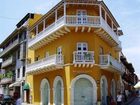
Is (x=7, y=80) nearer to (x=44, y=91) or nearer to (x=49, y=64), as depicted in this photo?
(x=44, y=91)

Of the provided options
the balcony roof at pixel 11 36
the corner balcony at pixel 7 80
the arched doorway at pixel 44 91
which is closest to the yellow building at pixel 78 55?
the arched doorway at pixel 44 91

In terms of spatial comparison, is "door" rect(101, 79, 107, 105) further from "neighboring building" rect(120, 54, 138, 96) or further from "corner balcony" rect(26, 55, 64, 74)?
"neighboring building" rect(120, 54, 138, 96)

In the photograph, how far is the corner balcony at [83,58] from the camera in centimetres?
2780

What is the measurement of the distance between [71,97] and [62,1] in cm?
892

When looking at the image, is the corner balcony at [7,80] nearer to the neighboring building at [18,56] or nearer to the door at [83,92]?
the neighboring building at [18,56]

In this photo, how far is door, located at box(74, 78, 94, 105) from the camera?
28.4 m

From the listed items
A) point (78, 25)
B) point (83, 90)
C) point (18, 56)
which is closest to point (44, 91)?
point (83, 90)

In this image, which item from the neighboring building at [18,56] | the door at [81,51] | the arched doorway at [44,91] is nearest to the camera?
the door at [81,51]

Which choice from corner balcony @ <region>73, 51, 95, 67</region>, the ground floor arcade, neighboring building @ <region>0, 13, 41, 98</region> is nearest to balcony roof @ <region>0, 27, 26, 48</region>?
neighboring building @ <region>0, 13, 41, 98</region>

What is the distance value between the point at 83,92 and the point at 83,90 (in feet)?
0.61

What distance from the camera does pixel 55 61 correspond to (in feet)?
94.9

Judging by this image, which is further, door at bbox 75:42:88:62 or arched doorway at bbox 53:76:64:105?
arched doorway at bbox 53:76:64:105

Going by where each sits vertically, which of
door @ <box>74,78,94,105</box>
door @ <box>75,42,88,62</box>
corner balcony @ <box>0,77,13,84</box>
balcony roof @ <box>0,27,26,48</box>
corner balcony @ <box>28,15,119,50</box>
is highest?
balcony roof @ <box>0,27,26,48</box>

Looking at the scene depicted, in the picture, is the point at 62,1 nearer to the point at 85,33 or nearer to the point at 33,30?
the point at 85,33
